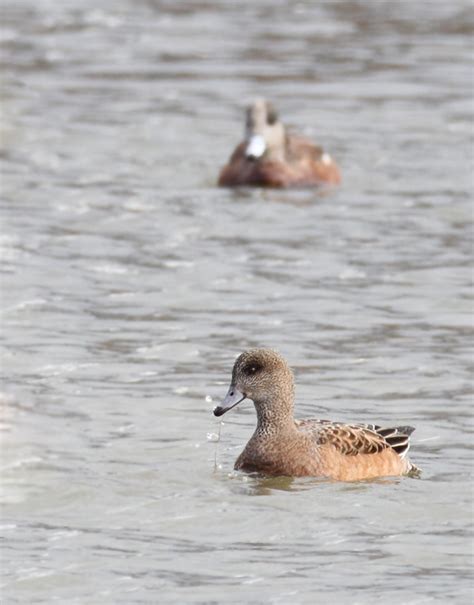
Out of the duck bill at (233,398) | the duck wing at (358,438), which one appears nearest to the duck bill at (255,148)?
the duck wing at (358,438)

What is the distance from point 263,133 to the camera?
59.9 ft

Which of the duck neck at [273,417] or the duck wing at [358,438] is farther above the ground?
the duck neck at [273,417]

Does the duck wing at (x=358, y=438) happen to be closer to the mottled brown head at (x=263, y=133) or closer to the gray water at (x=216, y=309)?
the gray water at (x=216, y=309)

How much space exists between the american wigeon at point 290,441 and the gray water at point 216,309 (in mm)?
125

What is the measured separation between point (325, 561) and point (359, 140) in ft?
38.9

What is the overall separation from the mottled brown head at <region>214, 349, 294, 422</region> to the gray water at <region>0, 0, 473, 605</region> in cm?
37

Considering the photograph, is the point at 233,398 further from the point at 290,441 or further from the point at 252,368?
the point at 290,441

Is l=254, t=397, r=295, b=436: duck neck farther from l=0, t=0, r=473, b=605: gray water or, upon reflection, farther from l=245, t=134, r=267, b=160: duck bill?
l=245, t=134, r=267, b=160: duck bill

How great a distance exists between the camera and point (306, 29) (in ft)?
86.7

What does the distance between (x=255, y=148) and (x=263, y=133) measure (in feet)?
0.87

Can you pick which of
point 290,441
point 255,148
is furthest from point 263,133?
point 290,441

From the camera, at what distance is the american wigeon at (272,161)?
712 inches

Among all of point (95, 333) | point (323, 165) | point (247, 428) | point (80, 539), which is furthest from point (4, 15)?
point (80, 539)

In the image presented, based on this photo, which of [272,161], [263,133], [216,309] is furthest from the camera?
[272,161]
